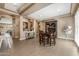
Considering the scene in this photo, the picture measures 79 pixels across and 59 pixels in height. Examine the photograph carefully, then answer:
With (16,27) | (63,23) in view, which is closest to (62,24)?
(63,23)

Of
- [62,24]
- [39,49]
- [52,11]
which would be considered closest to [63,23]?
[62,24]

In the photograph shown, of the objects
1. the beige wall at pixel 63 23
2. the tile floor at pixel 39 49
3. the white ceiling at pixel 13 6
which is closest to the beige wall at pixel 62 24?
the beige wall at pixel 63 23

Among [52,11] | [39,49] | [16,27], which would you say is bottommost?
[39,49]

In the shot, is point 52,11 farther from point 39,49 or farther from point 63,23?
point 39,49

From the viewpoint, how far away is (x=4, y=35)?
8.14 ft

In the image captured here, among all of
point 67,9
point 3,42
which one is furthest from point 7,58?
point 67,9

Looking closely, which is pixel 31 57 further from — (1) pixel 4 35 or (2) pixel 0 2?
(2) pixel 0 2

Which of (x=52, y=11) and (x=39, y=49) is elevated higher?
(x=52, y=11)

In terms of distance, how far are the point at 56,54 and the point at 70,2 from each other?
3.68 ft

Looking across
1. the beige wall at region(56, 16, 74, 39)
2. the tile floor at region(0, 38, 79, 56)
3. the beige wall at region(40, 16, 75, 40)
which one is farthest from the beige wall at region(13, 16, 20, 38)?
the beige wall at region(56, 16, 74, 39)

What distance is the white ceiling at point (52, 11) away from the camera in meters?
2.48

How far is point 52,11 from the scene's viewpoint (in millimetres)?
2576

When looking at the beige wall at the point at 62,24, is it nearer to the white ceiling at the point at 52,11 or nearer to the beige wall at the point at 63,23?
the beige wall at the point at 63,23

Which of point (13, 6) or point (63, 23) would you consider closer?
point (13, 6)
